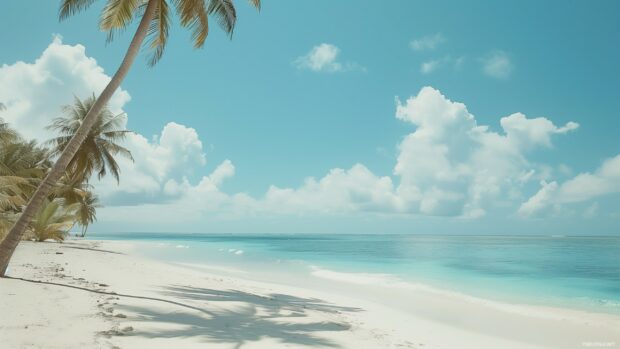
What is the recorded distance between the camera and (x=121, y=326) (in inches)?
244

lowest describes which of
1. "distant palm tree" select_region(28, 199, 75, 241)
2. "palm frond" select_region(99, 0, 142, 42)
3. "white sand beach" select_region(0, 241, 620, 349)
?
"white sand beach" select_region(0, 241, 620, 349)

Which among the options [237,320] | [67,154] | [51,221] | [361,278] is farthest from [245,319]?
[51,221]

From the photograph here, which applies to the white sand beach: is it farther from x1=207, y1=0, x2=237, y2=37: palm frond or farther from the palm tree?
x1=207, y1=0, x2=237, y2=37: palm frond

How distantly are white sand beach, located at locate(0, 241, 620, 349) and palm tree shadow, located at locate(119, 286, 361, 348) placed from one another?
2cm

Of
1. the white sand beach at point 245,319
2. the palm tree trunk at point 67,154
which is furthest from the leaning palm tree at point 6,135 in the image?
the palm tree trunk at point 67,154

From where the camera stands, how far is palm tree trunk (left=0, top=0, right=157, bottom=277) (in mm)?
8977

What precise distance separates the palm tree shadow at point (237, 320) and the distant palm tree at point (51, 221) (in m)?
18.7

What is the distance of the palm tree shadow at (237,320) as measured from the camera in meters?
6.46

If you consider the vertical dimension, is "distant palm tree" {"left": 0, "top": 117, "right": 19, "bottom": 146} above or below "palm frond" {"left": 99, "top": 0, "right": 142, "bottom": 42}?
below

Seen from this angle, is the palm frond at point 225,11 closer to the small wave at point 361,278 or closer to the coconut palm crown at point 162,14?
the coconut palm crown at point 162,14

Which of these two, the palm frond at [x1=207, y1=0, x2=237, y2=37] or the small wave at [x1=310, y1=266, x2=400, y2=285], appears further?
the small wave at [x1=310, y1=266, x2=400, y2=285]

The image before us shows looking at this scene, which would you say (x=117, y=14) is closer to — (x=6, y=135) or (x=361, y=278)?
(x=6, y=135)

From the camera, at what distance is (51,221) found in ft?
85.2

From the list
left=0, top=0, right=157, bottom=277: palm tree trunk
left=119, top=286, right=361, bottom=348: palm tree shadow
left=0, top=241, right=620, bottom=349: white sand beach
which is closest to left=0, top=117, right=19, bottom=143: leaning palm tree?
left=0, top=241, right=620, bottom=349: white sand beach
